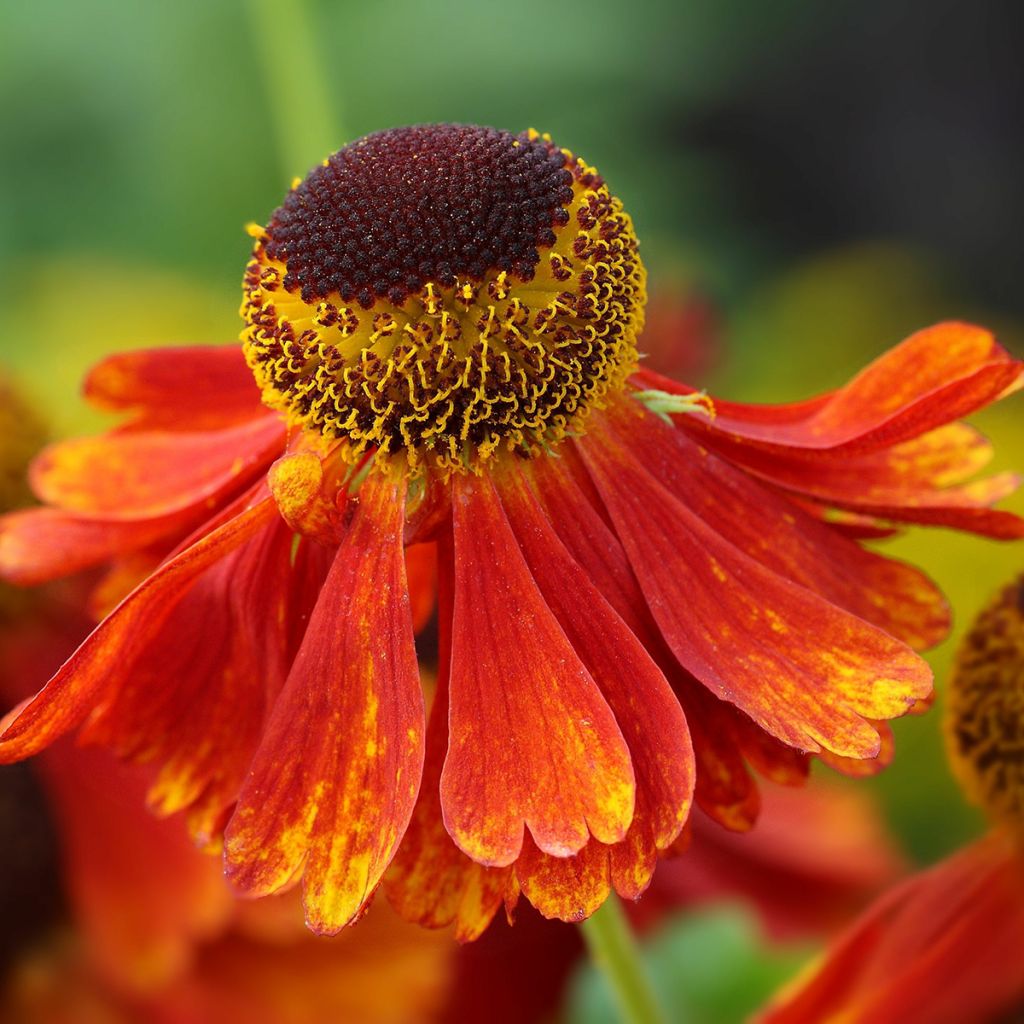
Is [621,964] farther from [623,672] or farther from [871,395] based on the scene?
[871,395]

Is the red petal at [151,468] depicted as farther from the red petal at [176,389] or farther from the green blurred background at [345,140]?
the green blurred background at [345,140]

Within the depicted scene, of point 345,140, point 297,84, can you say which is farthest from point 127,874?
point 345,140

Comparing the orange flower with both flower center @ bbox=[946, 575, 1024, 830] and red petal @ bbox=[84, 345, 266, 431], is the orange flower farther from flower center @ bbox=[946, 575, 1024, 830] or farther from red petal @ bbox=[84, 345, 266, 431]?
red petal @ bbox=[84, 345, 266, 431]

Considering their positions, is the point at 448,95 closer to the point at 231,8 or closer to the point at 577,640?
the point at 231,8

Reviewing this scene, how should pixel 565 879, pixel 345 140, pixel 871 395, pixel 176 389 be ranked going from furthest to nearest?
pixel 345 140 → pixel 176 389 → pixel 871 395 → pixel 565 879

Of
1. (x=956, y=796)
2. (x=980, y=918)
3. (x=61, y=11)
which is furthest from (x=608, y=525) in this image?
(x=61, y=11)

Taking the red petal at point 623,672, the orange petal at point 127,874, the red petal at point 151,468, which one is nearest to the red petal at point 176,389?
the red petal at point 151,468
